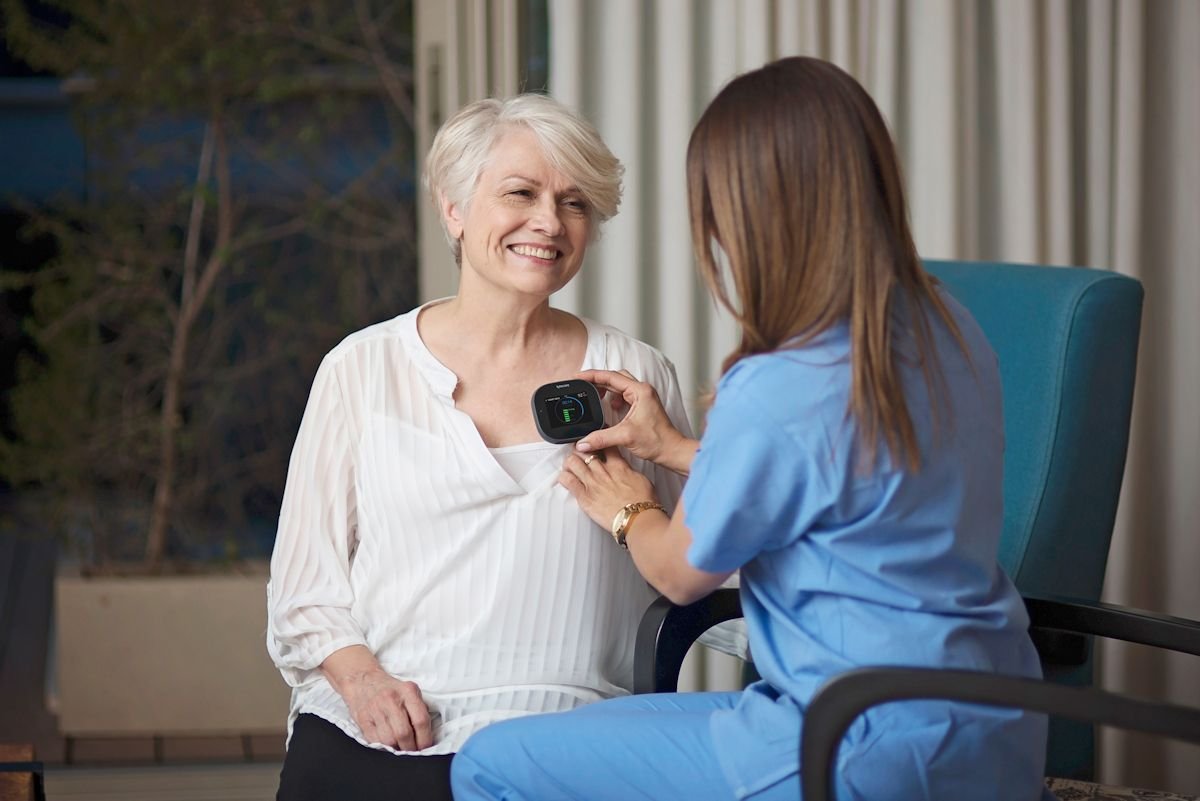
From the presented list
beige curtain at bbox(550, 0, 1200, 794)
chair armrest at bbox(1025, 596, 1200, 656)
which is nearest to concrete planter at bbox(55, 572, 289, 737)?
beige curtain at bbox(550, 0, 1200, 794)

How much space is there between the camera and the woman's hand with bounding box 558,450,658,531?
5.41 ft

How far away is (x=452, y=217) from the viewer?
1910mm

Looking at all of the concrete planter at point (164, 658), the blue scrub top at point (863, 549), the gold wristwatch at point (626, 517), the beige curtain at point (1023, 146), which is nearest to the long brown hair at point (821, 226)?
the blue scrub top at point (863, 549)

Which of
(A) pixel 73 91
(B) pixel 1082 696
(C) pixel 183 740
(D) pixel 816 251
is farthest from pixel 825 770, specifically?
(A) pixel 73 91

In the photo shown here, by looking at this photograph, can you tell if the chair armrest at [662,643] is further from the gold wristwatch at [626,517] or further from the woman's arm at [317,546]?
the woman's arm at [317,546]

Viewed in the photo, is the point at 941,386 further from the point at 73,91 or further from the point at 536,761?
the point at 73,91

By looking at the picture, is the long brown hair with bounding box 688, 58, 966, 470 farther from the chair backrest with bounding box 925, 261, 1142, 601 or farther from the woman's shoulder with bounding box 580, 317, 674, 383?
the chair backrest with bounding box 925, 261, 1142, 601

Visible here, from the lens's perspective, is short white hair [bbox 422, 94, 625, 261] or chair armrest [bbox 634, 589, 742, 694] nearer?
chair armrest [bbox 634, 589, 742, 694]

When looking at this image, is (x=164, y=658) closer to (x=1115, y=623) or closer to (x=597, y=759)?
(x=597, y=759)

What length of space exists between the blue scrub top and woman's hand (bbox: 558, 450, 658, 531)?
11.9 inches

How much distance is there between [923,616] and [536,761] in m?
0.42

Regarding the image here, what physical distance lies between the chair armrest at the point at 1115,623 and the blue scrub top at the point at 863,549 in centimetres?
34

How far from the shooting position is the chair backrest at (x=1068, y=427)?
1963 millimetres

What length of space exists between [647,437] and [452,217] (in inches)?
17.4
